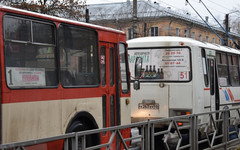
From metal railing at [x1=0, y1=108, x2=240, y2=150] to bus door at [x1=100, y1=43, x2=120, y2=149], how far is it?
1031 millimetres

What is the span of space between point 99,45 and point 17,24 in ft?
7.55

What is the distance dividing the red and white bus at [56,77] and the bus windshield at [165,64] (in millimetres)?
2305

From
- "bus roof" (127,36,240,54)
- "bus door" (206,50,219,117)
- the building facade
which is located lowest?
"bus door" (206,50,219,117)

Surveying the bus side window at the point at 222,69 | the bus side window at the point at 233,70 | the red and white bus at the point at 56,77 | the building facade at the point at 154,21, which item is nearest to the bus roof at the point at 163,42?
the bus side window at the point at 222,69

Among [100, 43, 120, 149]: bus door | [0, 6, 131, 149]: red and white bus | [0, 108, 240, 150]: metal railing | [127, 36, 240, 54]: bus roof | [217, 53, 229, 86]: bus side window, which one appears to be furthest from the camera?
[217, 53, 229, 86]: bus side window

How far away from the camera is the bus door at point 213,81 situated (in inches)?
500

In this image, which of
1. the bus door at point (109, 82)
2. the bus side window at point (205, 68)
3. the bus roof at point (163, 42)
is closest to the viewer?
the bus door at point (109, 82)

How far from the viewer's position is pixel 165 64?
1181cm

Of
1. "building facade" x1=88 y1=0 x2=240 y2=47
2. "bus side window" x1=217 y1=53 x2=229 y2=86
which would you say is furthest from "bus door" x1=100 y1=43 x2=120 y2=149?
"building facade" x1=88 y1=0 x2=240 y2=47

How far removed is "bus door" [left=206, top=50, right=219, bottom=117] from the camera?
41.7 feet

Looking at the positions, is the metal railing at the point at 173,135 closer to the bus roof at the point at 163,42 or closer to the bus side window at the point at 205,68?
the bus side window at the point at 205,68

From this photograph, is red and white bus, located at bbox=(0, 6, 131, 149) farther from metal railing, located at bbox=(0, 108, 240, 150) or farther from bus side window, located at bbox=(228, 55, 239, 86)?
bus side window, located at bbox=(228, 55, 239, 86)

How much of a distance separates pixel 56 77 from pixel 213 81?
6.67 metres

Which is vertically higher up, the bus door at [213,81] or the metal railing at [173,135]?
the bus door at [213,81]
